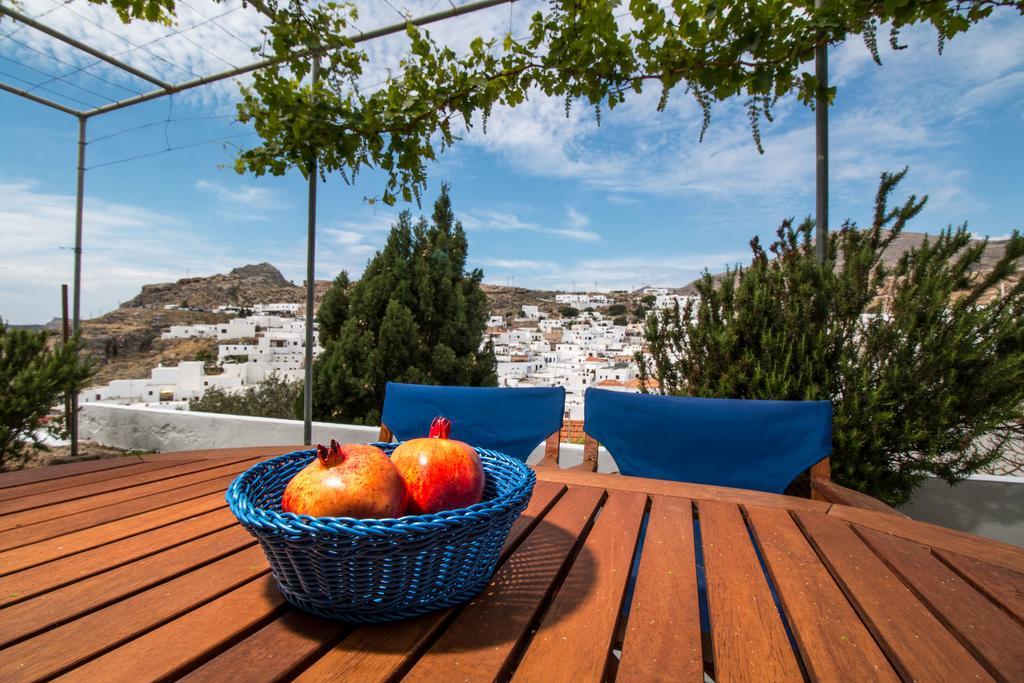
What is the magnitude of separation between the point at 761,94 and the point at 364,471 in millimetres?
2110

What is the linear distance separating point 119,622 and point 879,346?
2.40 meters

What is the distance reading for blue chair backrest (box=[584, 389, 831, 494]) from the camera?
1385 mm

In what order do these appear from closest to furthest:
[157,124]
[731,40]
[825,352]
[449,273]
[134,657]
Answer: [134,657]
[731,40]
[825,352]
[157,124]
[449,273]

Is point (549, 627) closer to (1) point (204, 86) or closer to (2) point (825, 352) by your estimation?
(2) point (825, 352)

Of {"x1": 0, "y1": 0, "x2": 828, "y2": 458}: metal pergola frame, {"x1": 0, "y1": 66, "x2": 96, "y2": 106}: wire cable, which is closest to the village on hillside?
{"x1": 0, "y1": 0, "x2": 828, "y2": 458}: metal pergola frame

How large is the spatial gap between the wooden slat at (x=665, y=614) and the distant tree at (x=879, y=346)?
57.0 inches

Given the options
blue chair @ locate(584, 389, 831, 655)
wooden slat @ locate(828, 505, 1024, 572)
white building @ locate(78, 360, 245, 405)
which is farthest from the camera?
white building @ locate(78, 360, 245, 405)

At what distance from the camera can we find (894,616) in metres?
0.60

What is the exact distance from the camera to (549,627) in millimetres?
556

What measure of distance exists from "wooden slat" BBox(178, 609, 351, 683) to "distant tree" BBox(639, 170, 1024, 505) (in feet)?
6.30

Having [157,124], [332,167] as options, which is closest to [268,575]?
[332,167]

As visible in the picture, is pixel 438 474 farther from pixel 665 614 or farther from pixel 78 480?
pixel 78 480

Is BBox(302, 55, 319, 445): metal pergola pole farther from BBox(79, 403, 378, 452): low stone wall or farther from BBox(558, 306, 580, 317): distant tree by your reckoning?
BBox(558, 306, 580, 317): distant tree

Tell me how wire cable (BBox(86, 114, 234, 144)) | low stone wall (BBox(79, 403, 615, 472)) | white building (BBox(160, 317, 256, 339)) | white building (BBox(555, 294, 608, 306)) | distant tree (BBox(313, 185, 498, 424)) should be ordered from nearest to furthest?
low stone wall (BBox(79, 403, 615, 472)) < wire cable (BBox(86, 114, 234, 144)) < distant tree (BBox(313, 185, 498, 424)) < white building (BBox(160, 317, 256, 339)) < white building (BBox(555, 294, 608, 306))
